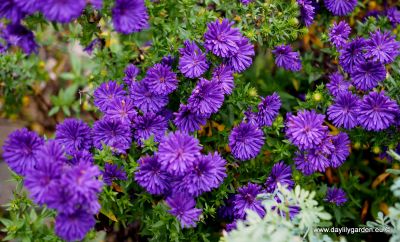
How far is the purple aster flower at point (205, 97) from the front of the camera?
1.58 meters

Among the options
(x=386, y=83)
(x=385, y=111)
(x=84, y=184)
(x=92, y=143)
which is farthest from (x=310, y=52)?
(x=84, y=184)

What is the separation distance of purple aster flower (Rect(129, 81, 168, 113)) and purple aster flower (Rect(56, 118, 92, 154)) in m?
0.19

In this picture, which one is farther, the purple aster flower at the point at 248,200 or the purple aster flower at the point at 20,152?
the purple aster flower at the point at 248,200

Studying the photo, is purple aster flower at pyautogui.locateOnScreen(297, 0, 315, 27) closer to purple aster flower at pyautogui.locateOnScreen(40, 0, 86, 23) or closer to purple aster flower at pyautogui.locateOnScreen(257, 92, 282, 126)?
purple aster flower at pyautogui.locateOnScreen(257, 92, 282, 126)

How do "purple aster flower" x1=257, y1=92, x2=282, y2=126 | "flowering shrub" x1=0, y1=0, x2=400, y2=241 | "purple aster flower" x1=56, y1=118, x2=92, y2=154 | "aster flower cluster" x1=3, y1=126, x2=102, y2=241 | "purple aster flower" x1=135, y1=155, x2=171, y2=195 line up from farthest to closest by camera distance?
"purple aster flower" x1=257, y1=92, x2=282, y2=126 → "purple aster flower" x1=56, y1=118, x2=92, y2=154 → "purple aster flower" x1=135, y1=155, x2=171, y2=195 → "flowering shrub" x1=0, y1=0, x2=400, y2=241 → "aster flower cluster" x1=3, y1=126, x2=102, y2=241

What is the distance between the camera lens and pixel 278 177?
171 centimetres

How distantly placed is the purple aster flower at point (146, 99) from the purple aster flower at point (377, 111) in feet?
2.09

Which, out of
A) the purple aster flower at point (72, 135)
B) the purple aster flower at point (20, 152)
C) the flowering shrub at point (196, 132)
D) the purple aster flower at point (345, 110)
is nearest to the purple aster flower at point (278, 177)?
the flowering shrub at point (196, 132)

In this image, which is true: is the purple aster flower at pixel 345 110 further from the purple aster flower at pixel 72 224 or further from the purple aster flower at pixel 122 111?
the purple aster flower at pixel 72 224

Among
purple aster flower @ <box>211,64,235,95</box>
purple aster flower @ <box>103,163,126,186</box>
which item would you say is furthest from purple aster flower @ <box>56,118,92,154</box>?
purple aster flower @ <box>211,64,235,95</box>

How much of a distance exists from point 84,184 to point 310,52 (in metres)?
1.40

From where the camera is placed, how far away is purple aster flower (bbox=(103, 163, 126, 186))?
1.60m

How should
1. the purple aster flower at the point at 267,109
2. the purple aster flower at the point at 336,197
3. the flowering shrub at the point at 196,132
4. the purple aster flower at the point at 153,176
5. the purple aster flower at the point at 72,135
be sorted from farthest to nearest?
1. the purple aster flower at the point at 336,197
2. the purple aster flower at the point at 267,109
3. the purple aster flower at the point at 72,135
4. the purple aster flower at the point at 153,176
5. the flowering shrub at the point at 196,132

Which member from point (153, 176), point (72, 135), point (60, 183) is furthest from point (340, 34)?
point (60, 183)
